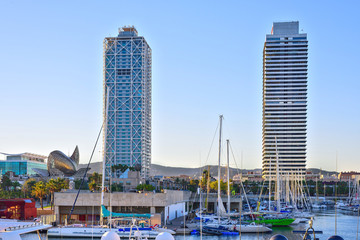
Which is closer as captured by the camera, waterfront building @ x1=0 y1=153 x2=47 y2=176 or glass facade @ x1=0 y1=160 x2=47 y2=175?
glass facade @ x1=0 y1=160 x2=47 y2=175

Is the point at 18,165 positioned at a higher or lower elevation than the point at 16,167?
higher

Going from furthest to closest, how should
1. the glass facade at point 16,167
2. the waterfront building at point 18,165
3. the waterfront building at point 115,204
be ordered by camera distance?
the waterfront building at point 18,165
the glass facade at point 16,167
the waterfront building at point 115,204

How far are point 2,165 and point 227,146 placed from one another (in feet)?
447

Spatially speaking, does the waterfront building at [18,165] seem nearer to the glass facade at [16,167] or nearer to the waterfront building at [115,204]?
the glass facade at [16,167]

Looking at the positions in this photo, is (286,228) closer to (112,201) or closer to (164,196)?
(164,196)

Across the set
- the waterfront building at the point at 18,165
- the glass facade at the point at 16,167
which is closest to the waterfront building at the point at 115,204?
the waterfront building at the point at 18,165

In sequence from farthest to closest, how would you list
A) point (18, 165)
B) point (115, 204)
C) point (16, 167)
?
point (18, 165), point (16, 167), point (115, 204)

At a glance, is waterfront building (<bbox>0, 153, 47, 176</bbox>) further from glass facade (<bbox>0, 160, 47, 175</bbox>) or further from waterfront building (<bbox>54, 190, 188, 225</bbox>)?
waterfront building (<bbox>54, 190, 188, 225</bbox>)

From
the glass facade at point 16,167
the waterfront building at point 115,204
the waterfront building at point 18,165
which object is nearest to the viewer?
the waterfront building at point 115,204

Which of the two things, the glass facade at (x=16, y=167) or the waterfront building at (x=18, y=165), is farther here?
the waterfront building at (x=18, y=165)

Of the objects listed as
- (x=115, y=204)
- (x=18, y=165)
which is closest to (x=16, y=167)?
(x=18, y=165)

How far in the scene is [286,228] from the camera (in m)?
65.7

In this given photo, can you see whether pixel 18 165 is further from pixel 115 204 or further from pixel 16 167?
pixel 115 204

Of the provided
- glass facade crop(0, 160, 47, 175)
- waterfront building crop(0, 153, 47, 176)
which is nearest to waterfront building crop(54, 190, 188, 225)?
waterfront building crop(0, 153, 47, 176)
